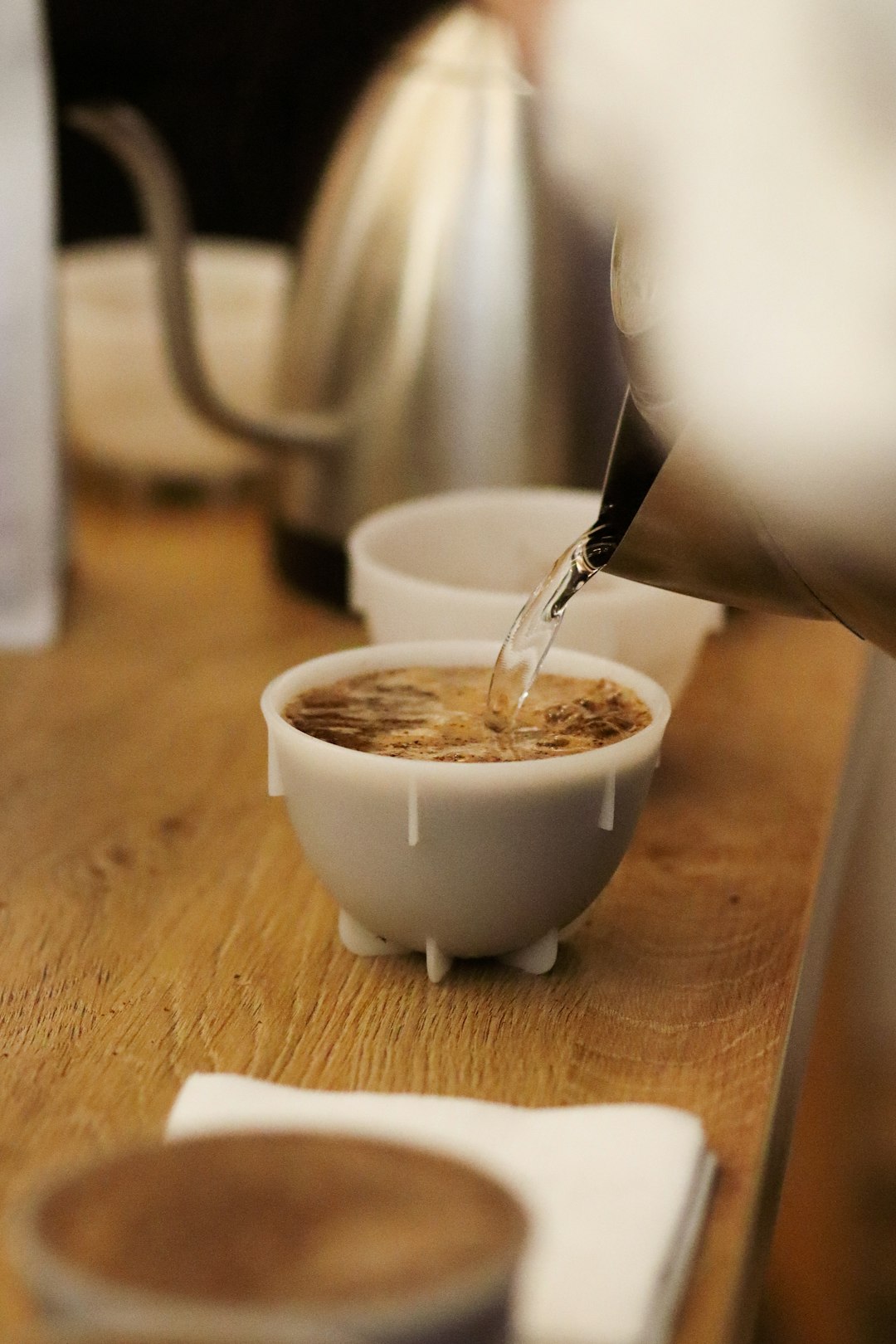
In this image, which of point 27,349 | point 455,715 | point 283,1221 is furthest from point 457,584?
point 283,1221

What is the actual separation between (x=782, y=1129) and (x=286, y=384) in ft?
2.08

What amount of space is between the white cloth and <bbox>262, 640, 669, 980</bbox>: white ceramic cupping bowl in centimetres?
8

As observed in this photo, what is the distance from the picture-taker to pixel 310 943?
2.08 ft

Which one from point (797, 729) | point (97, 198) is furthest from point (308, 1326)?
point (97, 198)

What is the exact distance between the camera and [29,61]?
920 mm

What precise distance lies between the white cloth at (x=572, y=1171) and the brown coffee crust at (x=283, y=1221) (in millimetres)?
36

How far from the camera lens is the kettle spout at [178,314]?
964 mm

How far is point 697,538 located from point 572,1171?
0.71 ft

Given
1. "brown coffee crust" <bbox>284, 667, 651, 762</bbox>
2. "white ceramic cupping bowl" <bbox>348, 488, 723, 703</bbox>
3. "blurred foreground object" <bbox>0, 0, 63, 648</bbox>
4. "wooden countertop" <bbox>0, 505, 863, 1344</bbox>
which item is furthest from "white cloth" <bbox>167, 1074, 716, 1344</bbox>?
"blurred foreground object" <bbox>0, 0, 63, 648</bbox>

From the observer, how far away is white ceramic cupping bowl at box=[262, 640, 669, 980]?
1.76ft

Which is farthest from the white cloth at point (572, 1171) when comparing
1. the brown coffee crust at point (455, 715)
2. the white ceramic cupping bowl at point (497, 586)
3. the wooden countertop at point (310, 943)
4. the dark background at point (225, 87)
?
the dark background at point (225, 87)

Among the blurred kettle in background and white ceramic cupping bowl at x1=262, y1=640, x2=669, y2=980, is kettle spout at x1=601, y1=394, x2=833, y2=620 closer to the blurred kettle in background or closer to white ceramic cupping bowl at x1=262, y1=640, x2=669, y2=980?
white ceramic cupping bowl at x1=262, y1=640, x2=669, y2=980

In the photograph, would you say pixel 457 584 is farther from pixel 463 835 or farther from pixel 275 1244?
pixel 275 1244

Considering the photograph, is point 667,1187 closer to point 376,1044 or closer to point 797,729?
point 376,1044
